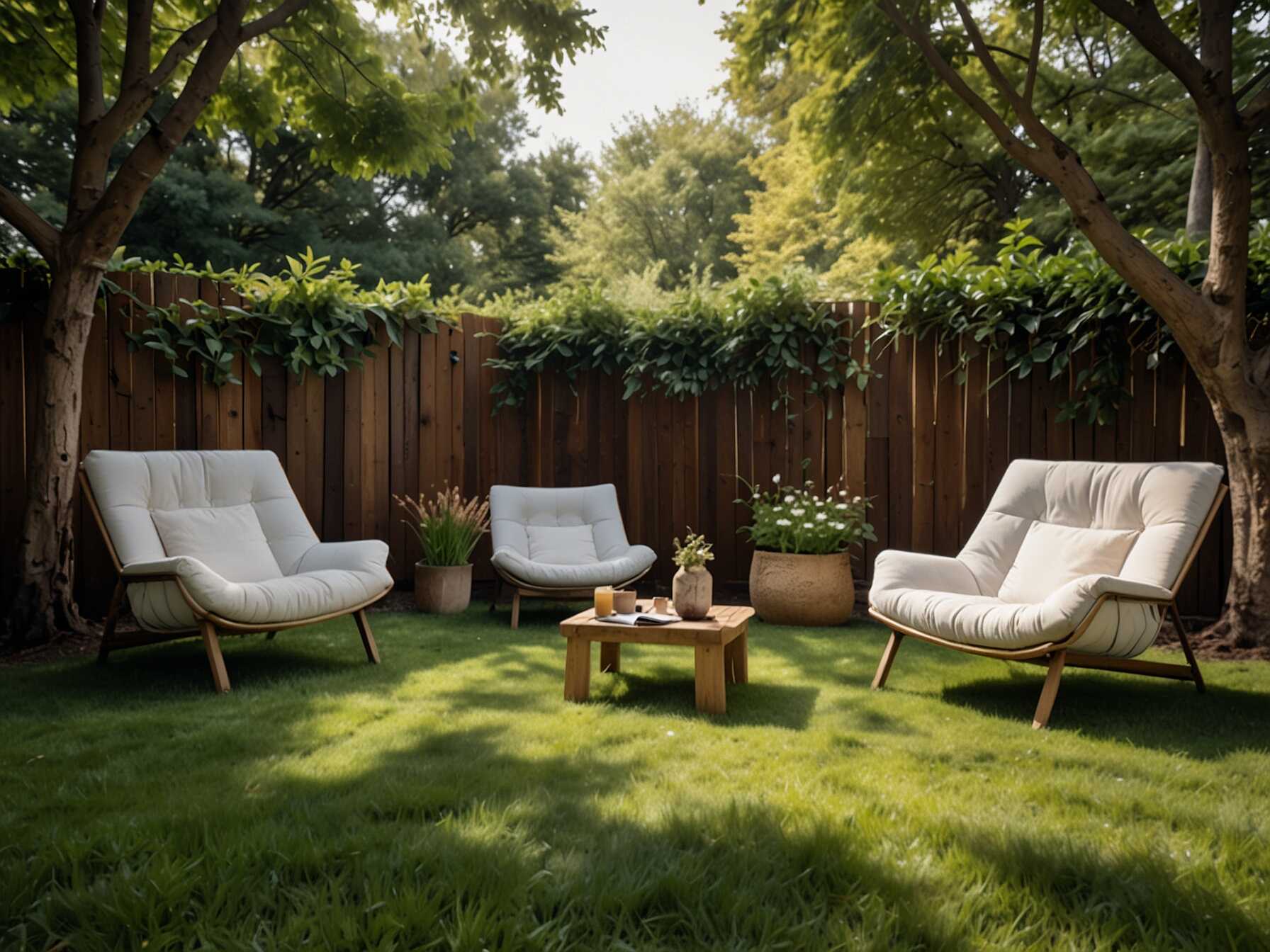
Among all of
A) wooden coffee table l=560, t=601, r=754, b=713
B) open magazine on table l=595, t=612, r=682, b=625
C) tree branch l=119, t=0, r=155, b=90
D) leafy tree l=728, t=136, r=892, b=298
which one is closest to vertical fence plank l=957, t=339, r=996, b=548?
wooden coffee table l=560, t=601, r=754, b=713

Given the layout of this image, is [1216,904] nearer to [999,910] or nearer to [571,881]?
[999,910]

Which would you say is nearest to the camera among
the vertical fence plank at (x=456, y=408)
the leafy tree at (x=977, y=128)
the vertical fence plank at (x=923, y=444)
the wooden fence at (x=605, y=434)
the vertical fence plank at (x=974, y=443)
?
the wooden fence at (x=605, y=434)

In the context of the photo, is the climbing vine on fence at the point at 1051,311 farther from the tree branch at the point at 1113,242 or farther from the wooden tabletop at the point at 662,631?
the wooden tabletop at the point at 662,631

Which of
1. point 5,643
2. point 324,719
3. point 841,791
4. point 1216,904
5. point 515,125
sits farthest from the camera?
point 515,125

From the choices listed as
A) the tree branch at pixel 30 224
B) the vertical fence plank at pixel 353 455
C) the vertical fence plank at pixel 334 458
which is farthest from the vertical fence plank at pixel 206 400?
the tree branch at pixel 30 224

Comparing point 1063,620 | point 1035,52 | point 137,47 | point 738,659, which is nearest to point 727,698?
point 738,659

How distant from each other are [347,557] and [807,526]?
8.24ft

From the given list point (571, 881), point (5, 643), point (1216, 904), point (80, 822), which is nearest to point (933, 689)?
point (1216, 904)

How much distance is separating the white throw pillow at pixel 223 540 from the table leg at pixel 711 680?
2124mm

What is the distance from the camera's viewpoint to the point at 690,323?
224 inches

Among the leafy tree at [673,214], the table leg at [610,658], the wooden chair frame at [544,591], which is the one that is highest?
the leafy tree at [673,214]

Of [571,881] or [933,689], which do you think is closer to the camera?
[571,881]

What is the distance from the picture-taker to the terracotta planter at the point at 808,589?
15.5 ft

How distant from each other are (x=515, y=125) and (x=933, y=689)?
57.4ft
